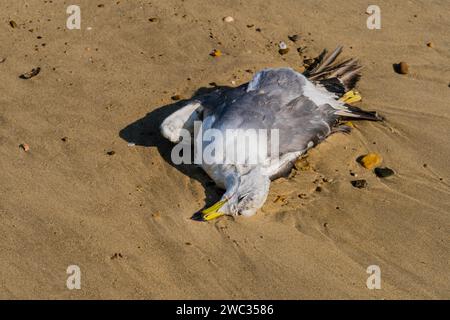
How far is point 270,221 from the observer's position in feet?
15.5

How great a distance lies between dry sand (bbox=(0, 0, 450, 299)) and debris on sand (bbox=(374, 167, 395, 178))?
5 centimetres

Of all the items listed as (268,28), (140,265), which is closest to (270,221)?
(140,265)

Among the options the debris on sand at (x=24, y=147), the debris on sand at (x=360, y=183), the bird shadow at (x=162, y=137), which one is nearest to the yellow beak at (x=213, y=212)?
the bird shadow at (x=162, y=137)

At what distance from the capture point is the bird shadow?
16.4 feet

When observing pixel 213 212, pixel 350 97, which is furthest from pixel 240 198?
pixel 350 97

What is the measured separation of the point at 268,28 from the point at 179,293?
10.7ft

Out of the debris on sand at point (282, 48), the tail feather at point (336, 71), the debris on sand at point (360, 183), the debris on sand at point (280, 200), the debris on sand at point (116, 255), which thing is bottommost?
the debris on sand at point (360, 183)

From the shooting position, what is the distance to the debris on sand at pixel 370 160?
5.22m

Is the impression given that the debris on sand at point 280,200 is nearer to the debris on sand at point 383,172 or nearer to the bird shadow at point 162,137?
the bird shadow at point 162,137

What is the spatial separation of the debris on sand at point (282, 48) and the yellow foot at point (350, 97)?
0.85 meters

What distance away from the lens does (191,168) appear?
5133 millimetres

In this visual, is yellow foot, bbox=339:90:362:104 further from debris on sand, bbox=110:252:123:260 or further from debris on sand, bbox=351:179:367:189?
debris on sand, bbox=110:252:123:260

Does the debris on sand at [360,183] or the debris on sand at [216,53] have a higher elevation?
the debris on sand at [216,53]

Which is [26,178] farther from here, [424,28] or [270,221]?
[424,28]
